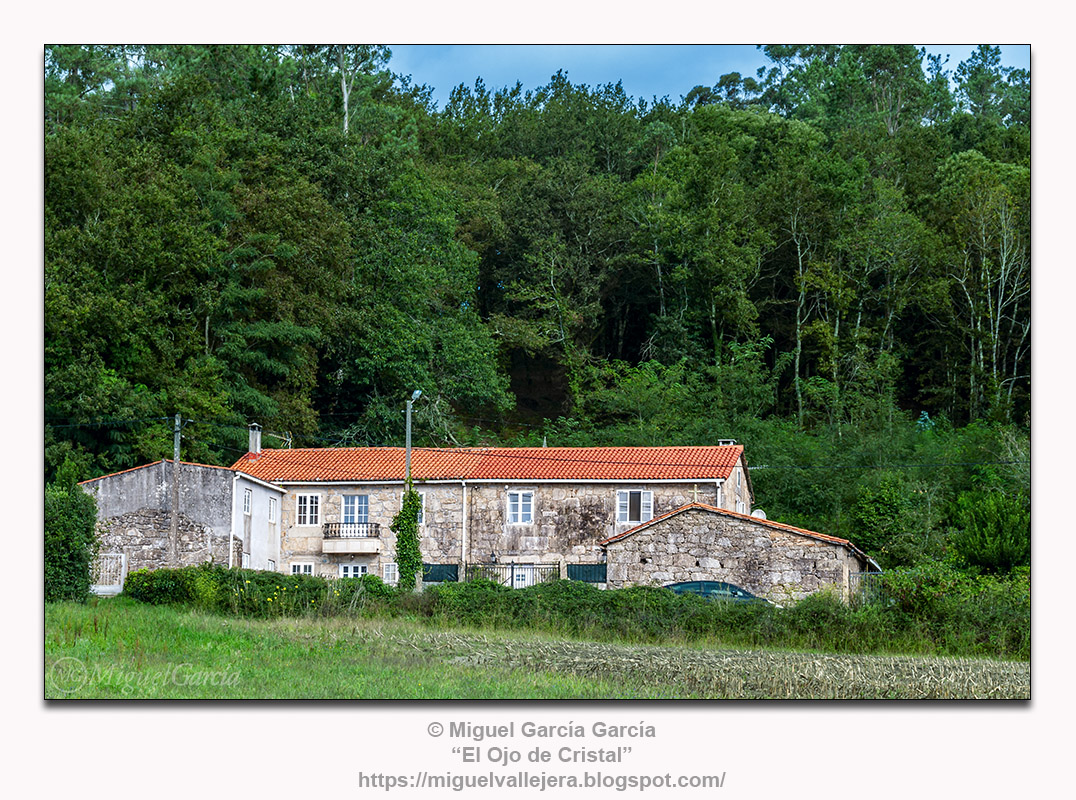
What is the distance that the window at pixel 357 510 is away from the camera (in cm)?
3172

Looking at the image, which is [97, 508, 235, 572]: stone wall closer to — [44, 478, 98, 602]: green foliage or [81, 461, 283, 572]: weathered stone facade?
[81, 461, 283, 572]: weathered stone facade

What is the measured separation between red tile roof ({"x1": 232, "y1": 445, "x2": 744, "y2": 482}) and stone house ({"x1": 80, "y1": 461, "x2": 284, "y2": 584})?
2.49m

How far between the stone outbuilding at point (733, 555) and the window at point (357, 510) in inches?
319

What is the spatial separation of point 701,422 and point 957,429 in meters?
7.67

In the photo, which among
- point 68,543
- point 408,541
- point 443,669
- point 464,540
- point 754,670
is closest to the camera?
point 754,670

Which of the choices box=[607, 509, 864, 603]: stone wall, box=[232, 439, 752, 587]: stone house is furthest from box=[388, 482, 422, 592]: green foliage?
box=[607, 509, 864, 603]: stone wall

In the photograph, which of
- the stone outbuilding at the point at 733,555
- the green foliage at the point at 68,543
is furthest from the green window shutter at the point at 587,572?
the green foliage at the point at 68,543

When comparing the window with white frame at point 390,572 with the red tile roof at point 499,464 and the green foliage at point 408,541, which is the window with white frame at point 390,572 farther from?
the green foliage at point 408,541

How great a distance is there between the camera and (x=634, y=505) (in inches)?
1200

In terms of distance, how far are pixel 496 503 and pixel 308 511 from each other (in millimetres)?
4646

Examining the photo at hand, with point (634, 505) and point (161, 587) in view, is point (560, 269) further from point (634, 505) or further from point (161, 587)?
point (161, 587)

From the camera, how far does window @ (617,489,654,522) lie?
30.4 meters

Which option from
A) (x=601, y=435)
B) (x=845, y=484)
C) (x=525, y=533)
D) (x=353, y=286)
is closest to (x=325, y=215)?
(x=353, y=286)

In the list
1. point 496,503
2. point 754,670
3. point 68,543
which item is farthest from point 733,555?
Result: point 68,543
